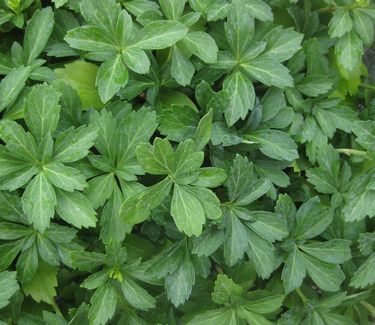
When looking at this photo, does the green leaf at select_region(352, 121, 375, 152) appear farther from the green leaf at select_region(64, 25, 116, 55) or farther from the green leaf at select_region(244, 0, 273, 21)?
the green leaf at select_region(64, 25, 116, 55)

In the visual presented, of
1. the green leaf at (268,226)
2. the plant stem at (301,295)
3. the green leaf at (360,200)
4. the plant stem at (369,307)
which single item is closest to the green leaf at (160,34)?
the green leaf at (268,226)

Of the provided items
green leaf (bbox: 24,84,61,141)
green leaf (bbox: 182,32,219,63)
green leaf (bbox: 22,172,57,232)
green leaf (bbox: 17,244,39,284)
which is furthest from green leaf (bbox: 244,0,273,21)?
green leaf (bbox: 17,244,39,284)

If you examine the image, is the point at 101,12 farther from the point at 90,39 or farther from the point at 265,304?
the point at 265,304

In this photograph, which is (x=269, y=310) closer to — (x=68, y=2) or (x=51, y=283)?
(x=51, y=283)

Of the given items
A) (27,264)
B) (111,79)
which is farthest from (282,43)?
(27,264)

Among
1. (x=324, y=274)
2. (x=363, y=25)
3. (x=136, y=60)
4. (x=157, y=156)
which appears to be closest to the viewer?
(x=157, y=156)

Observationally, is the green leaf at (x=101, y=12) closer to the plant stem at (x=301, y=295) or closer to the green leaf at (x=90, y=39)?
the green leaf at (x=90, y=39)
